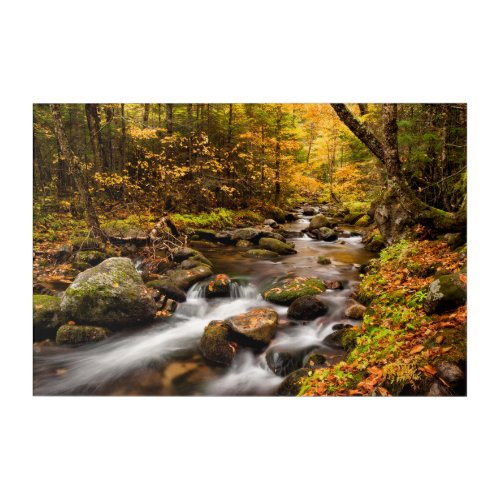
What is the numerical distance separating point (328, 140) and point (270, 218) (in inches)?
44.5

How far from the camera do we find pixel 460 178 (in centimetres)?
302

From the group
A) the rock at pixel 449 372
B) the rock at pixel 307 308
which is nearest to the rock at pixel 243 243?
the rock at pixel 307 308

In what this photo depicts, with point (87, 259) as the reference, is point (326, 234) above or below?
above

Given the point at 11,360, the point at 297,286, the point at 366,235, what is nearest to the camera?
the point at 11,360

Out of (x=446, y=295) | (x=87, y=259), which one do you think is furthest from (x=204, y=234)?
(x=446, y=295)

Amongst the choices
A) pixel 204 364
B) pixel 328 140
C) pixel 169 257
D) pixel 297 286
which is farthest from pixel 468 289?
pixel 169 257

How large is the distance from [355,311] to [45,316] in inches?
121

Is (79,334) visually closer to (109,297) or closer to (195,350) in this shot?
(109,297)

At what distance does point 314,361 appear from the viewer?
112 inches

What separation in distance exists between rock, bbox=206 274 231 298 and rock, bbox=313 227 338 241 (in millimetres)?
1321

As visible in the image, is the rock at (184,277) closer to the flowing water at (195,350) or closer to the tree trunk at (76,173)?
the flowing water at (195,350)

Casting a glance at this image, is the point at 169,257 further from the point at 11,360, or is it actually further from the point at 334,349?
the point at 334,349

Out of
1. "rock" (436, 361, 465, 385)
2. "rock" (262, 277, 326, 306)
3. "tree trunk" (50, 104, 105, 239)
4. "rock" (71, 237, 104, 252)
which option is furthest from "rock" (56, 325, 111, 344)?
"rock" (436, 361, 465, 385)
